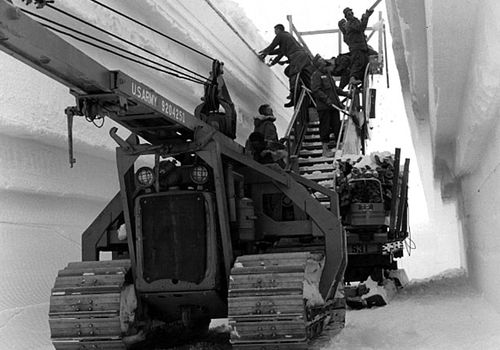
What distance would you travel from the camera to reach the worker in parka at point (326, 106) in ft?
34.5

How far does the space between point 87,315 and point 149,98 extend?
178 cm

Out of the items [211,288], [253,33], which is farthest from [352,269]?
[253,33]

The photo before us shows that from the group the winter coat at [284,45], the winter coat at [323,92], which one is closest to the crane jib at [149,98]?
Result: the winter coat at [323,92]

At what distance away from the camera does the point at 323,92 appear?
34.6 feet

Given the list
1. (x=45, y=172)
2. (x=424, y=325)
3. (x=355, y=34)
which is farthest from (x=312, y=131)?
(x=45, y=172)

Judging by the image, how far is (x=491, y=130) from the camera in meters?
6.50

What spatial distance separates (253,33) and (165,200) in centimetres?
819

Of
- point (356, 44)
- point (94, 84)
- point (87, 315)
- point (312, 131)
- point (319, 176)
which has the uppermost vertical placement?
point (356, 44)

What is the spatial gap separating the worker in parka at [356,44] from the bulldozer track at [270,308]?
7720mm

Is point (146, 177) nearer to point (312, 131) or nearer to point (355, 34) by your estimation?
point (312, 131)

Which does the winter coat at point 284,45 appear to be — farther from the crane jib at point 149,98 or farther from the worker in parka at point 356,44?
the crane jib at point 149,98

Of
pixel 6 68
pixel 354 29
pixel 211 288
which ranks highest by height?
pixel 354 29

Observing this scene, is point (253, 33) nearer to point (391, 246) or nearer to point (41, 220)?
point (391, 246)

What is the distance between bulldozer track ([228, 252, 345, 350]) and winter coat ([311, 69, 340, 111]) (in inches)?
224
